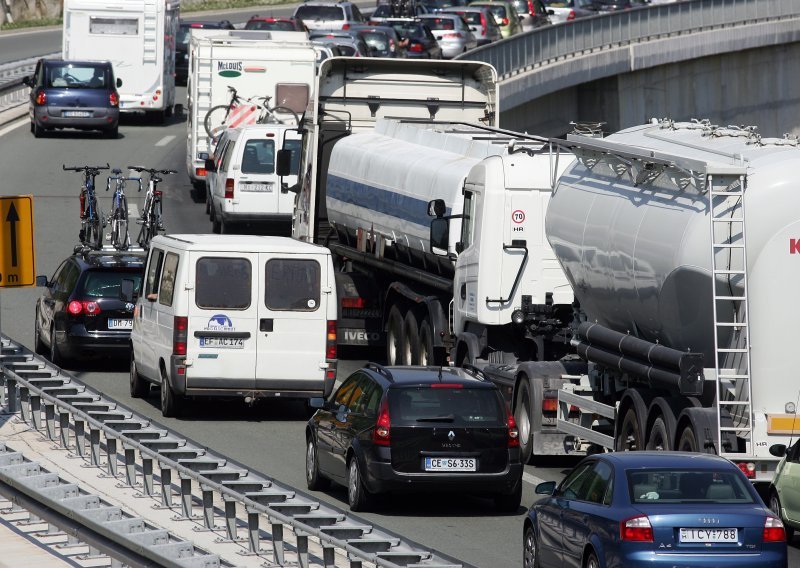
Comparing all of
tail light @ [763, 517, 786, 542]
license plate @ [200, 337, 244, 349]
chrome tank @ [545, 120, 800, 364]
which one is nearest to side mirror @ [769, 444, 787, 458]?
chrome tank @ [545, 120, 800, 364]

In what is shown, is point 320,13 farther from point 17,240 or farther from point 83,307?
point 17,240

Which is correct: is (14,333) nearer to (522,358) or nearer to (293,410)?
(293,410)

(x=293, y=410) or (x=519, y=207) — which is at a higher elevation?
(x=519, y=207)

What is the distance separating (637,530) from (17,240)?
918 cm

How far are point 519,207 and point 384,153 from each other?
5.27 meters

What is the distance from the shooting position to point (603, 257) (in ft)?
61.8

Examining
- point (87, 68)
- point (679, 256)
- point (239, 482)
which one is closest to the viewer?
point (239, 482)

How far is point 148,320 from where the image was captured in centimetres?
2230

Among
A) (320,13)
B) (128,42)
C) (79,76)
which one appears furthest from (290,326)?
(320,13)

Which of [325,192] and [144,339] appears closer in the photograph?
[144,339]

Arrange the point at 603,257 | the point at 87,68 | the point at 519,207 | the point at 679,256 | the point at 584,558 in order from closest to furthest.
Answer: the point at 584,558 → the point at 679,256 → the point at 603,257 → the point at 519,207 → the point at 87,68

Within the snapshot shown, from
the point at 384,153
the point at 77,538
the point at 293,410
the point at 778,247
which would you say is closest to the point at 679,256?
the point at 778,247

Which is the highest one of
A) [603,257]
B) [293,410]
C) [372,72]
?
[372,72]

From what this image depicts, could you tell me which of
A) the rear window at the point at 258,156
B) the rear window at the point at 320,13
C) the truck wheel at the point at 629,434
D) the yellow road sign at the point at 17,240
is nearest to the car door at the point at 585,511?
the truck wheel at the point at 629,434
